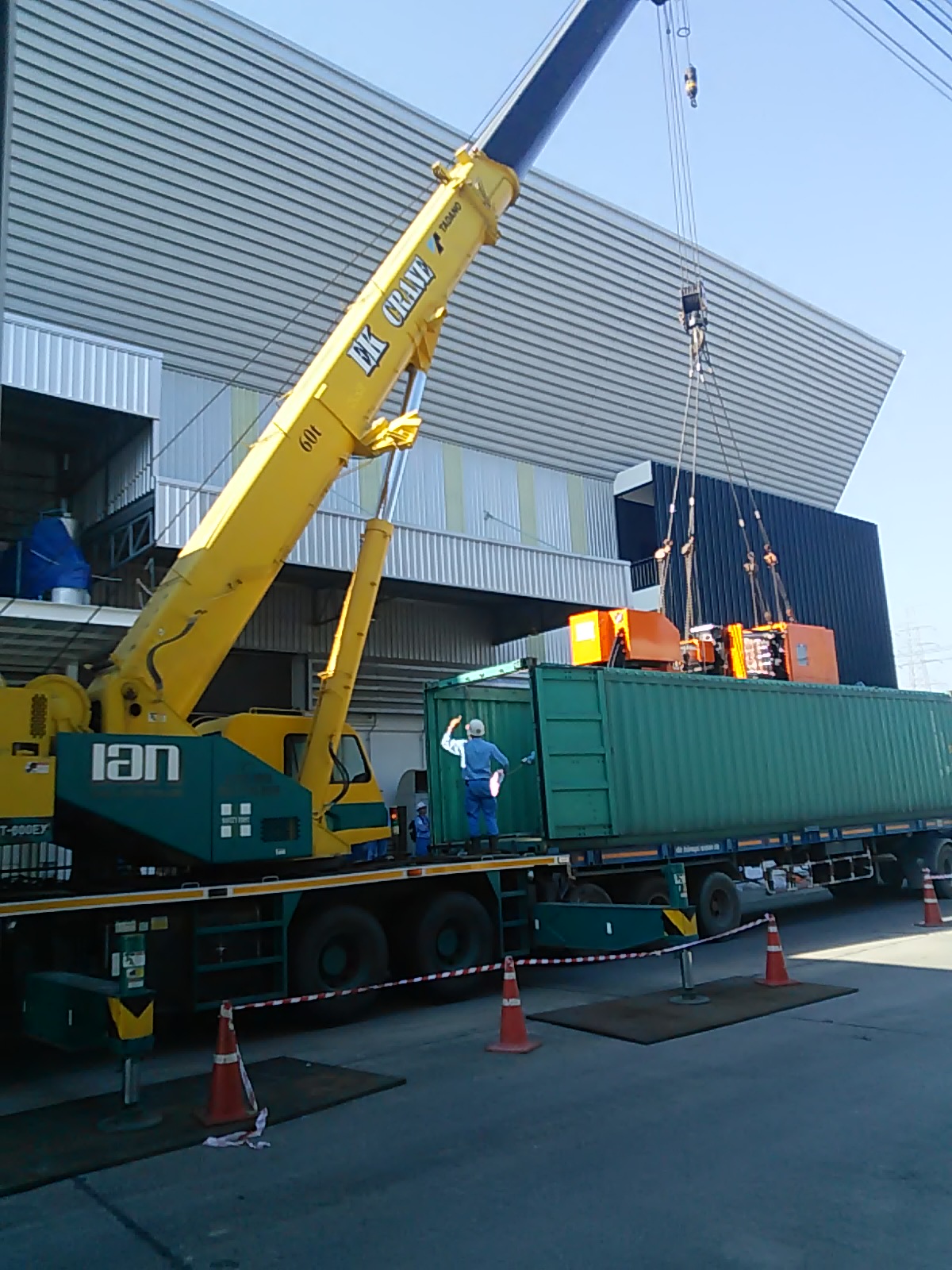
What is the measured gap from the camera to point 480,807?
1203 centimetres

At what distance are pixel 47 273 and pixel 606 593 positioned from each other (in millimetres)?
12686

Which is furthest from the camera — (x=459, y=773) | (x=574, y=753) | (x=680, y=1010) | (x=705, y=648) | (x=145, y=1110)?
(x=705, y=648)

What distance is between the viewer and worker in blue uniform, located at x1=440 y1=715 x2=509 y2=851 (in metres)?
11.9

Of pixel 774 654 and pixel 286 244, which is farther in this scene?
pixel 286 244

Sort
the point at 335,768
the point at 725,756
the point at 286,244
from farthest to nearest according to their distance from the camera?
the point at 286,244 → the point at 725,756 → the point at 335,768

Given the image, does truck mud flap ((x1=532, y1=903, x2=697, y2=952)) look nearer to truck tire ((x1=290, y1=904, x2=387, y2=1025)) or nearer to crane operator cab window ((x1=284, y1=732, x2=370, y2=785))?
truck tire ((x1=290, y1=904, x2=387, y2=1025))

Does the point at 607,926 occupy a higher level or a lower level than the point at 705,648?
lower

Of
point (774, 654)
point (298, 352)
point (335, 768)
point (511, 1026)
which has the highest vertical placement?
point (298, 352)

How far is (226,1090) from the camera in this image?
6.08 meters

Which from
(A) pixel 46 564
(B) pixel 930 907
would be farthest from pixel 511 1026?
(A) pixel 46 564

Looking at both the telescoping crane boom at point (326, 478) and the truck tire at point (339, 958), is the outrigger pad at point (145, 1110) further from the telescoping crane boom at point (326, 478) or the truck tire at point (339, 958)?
the telescoping crane boom at point (326, 478)

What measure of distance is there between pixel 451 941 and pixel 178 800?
355 centimetres

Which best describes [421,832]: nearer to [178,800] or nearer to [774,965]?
[774,965]

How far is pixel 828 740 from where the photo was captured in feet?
50.8
